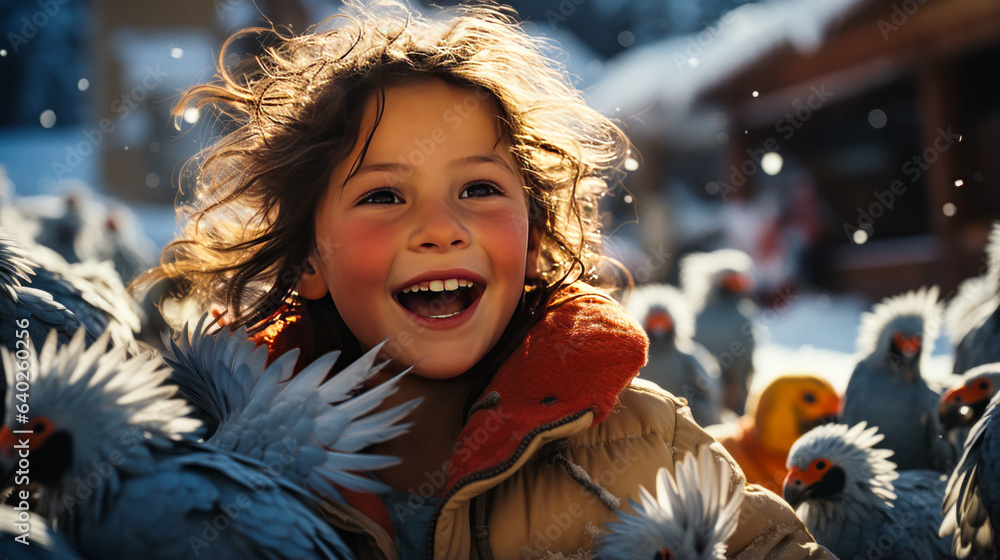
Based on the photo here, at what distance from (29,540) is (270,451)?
0.87 feet

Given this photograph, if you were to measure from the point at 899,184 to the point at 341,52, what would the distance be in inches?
244

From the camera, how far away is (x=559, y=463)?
1169 millimetres

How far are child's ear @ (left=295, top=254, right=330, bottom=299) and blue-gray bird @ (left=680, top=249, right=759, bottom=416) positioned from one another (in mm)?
2184

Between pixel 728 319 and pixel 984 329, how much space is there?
1.41 metres

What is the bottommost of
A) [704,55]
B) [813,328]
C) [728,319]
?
[813,328]

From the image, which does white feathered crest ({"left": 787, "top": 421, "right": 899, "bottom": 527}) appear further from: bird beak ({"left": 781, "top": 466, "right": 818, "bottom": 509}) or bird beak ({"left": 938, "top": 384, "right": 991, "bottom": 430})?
bird beak ({"left": 938, "top": 384, "right": 991, "bottom": 430})

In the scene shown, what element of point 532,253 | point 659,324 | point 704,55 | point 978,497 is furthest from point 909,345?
point 704,55

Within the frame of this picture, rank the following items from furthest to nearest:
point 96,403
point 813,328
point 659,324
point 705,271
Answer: point 813,328, point 705,271, point 659,324, point 96,403

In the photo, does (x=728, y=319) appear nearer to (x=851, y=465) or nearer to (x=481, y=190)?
(x=851, y=465)

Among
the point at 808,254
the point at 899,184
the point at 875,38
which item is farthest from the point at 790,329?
the point at 875,38

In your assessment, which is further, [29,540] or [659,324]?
[659,324]

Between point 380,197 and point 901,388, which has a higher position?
point 380,197

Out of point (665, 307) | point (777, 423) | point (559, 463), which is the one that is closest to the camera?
point (559, 463)

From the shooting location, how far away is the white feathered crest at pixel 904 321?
1.94 metres
